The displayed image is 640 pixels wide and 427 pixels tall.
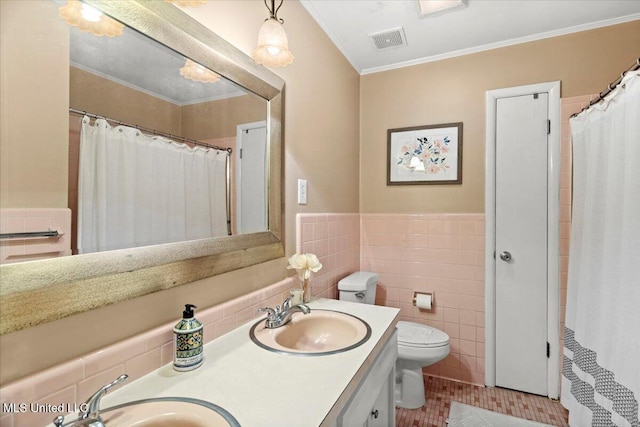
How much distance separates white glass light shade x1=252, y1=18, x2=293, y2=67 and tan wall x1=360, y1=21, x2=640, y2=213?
150cm

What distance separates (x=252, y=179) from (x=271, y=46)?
51cm

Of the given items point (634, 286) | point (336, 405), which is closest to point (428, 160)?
point (634, 286)

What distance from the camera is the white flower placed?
148 cm

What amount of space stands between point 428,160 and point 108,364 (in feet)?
7.36

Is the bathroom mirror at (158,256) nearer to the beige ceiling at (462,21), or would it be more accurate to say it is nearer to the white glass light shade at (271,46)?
the white glass light shade at (271,46)

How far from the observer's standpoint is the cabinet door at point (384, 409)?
121 centimetres

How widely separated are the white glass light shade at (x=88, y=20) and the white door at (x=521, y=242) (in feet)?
7.39

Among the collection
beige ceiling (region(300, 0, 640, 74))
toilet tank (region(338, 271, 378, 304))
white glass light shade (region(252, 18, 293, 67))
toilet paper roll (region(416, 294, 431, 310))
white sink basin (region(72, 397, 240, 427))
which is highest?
beige ceiling (region(300, 0, 640, 74))

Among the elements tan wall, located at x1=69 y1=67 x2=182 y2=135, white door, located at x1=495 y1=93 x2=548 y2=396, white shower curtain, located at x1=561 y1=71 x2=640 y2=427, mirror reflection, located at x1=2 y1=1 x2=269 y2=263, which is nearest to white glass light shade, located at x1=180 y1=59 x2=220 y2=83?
mirror reflection, located at x1=2 y1=1 x2=269 y2=263

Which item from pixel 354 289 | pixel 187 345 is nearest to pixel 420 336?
pixel 354 289

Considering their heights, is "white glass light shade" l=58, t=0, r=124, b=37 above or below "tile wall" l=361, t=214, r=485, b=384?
above

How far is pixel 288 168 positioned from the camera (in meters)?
1.58

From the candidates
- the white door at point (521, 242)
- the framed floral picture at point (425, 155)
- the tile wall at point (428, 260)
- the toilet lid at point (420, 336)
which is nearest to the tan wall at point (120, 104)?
the tile wall at point (428, 260)

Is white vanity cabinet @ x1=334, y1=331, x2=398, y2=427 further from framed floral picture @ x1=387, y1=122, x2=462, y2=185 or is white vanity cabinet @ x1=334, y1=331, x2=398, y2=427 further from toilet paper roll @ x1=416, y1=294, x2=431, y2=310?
framed floral picture @ x1=387, y1=122, x2=462, y2=185
